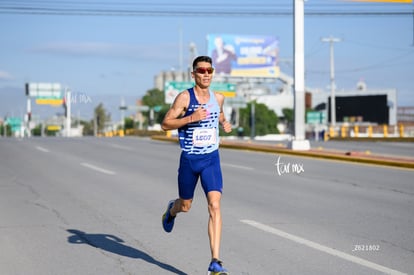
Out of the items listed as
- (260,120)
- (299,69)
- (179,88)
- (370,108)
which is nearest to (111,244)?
(299,69)

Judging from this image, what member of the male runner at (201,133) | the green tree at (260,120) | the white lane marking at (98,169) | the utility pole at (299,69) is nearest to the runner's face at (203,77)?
the male runner at (201,133)

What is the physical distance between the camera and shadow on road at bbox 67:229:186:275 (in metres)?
6.92

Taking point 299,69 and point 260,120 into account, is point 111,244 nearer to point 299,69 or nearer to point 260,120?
point 299,69

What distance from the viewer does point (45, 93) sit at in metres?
84.6

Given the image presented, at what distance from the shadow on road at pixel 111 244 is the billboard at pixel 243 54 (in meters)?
68.4

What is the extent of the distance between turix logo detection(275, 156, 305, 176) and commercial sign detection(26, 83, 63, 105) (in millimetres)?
64925

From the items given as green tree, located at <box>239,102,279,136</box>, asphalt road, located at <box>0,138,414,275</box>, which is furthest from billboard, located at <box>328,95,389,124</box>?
asphalt road, located at <box>0,138,414,275</box>

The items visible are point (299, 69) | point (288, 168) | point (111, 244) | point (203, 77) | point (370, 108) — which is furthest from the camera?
point (370, 108)

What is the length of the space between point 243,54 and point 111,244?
70.4 meters

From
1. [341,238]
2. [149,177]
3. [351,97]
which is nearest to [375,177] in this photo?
[149,177]

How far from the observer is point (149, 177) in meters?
17.0

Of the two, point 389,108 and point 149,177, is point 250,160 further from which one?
point 389,108

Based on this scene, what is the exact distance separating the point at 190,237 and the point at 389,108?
376 feet

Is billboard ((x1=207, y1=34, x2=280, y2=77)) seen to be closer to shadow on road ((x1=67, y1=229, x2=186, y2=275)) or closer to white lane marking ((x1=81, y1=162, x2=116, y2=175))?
white lane marking ((x1=81, y1=162, x2=116, y2=175))
